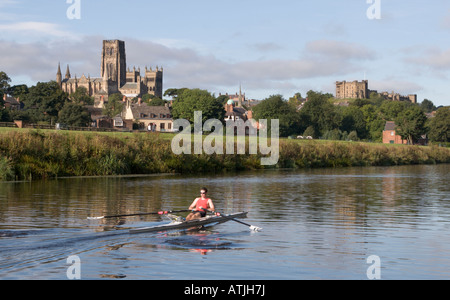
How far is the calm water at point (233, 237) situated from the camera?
1547 centimetres

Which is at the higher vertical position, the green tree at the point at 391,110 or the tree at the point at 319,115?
the green tree at the point at 391,110

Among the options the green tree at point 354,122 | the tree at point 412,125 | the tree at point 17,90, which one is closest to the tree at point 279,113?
the green tree at point 354,122

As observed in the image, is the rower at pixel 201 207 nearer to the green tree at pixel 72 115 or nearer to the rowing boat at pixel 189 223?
the rowing boat at pixel 189 223

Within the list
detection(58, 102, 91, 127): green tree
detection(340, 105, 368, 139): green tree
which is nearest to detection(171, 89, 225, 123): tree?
detection(58, 102, 91, 127): green tree

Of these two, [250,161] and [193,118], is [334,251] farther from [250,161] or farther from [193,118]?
[193,118]

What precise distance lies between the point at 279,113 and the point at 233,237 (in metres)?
118

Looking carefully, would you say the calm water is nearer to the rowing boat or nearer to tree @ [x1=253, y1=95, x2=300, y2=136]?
the rowing boat

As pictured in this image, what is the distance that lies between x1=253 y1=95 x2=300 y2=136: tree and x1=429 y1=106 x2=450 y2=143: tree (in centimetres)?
3968

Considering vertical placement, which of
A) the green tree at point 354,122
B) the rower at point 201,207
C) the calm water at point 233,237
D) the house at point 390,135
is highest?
the green tree at point 354,122

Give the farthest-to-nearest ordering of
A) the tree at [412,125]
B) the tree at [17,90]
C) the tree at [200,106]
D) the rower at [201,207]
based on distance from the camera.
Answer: the tree at [17,90] → the tree at [412,125] → the tree at [200,106] → the rower at [201,207]

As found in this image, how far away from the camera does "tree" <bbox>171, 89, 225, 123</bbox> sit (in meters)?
134

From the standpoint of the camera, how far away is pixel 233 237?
68.8 feet

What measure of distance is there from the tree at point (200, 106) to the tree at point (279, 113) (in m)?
9.66

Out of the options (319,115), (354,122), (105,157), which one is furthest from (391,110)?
(105,157)
